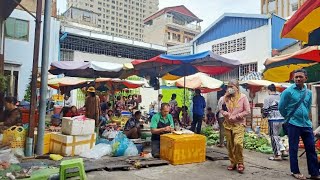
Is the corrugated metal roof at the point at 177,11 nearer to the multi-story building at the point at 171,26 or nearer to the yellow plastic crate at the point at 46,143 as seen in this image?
the multi-story building at the point at 171,26

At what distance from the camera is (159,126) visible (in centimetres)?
642

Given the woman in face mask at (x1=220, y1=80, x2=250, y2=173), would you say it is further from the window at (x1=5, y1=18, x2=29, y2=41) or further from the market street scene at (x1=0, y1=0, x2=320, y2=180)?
the window at (x1=5, y1=18, x2=29, y2=41)

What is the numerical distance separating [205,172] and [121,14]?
108359mm

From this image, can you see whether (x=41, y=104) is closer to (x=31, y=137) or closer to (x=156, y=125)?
(x=31, y=137)

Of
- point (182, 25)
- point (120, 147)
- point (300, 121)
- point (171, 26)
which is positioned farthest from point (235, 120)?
point (182, 25)

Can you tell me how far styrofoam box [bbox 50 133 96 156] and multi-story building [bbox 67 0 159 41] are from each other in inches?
3817

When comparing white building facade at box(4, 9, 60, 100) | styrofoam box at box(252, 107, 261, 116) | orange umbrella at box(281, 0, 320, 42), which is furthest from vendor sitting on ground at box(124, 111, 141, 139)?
white building facade at box(4, 9, 60, 100)

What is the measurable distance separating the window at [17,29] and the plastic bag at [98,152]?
489 inches

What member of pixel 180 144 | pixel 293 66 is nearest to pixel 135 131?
pixel 180 144

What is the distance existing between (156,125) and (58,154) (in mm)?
2298

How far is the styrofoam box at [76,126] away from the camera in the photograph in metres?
6.52

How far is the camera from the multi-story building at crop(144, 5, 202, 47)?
51.3 metres

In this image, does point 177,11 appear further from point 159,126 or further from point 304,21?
point 304,21

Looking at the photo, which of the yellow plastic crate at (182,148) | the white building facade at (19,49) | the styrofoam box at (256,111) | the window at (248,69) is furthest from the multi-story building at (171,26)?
the yellow plastic crate at (182,148)
